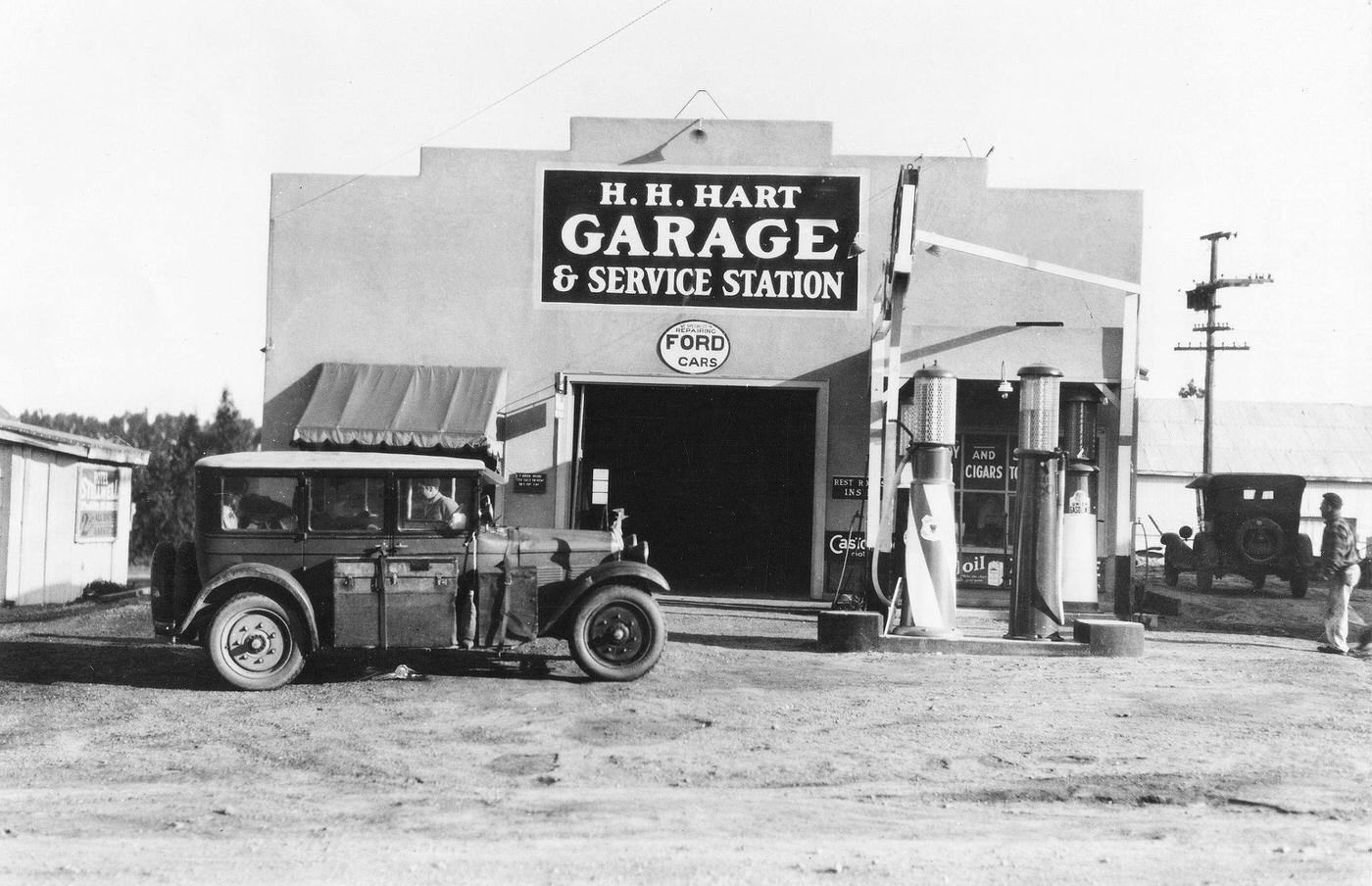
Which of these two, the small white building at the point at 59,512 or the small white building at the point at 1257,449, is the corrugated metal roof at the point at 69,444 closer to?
the small white building at the point at 59,512

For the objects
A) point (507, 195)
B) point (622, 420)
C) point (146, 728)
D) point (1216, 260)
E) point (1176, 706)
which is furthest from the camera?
point (1216, 260)

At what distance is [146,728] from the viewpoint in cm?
798

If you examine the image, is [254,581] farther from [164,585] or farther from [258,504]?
[164,585]

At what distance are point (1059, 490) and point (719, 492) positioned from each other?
953cm

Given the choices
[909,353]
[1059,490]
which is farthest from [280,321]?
[1059,490]

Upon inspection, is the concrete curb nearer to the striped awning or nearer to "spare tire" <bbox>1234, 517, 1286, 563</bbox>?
the striped awning

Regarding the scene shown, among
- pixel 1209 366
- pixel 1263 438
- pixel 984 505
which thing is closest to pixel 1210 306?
pixel 1209 366

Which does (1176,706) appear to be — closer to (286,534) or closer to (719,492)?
(286,534)

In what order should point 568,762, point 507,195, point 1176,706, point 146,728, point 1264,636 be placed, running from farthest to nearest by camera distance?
point 507,195 → point 1264,636 → point 1176,706 → point 146,728 → point 568,762

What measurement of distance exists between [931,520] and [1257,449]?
138 feet

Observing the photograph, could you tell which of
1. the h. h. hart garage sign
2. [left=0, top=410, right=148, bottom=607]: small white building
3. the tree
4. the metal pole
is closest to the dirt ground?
[left=0, top=410, right=148, bottom=607]: small white building

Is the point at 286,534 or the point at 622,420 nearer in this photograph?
the point at 286,534

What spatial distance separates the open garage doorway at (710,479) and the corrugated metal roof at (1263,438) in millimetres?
28794

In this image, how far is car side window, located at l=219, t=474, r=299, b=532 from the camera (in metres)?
9.33
